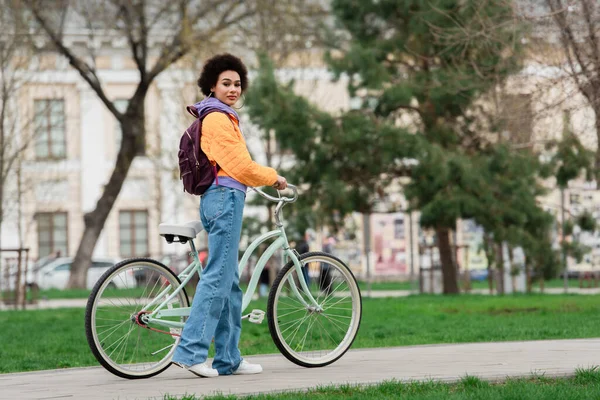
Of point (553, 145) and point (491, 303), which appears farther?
point (553, 145)

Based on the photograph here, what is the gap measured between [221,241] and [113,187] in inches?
1092

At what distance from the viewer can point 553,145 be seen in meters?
20.7

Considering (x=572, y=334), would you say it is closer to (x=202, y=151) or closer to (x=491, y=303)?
(x=202, y=151)

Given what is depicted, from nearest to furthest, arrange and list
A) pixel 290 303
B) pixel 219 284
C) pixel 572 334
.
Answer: pixel 219 284 → pixel 290 303 → pixel 572 334

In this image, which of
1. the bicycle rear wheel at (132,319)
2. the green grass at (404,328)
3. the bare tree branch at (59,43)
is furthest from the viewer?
the bare tree branch at (59,43)

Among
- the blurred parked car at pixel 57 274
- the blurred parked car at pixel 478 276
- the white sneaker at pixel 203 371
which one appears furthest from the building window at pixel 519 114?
the blurred parked car at pixel 478 276

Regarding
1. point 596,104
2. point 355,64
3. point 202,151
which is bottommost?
point 202,151

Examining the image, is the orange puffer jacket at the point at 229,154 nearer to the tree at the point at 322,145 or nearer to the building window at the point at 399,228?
the tree at the point at 322,145

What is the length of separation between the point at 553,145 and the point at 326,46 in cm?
544

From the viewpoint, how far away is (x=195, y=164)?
23.4 ft

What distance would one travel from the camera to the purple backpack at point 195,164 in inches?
281

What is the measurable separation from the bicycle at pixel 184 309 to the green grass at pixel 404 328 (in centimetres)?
193

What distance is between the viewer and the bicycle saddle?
279 inches

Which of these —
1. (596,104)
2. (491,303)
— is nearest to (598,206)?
(491,303)
